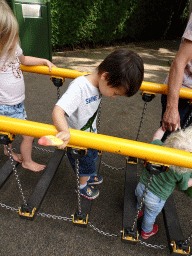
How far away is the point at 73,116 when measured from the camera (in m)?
1.31

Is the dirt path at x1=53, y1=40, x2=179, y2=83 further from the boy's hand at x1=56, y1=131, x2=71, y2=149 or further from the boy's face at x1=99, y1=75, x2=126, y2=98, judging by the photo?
the boy's hand at x1=56, y1=131, x2=71, y2=149

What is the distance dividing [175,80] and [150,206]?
93 centimetres

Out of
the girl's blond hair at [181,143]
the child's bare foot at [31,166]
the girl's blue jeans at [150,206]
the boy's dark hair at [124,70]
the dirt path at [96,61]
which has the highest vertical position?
the boy's dark hair at [124,70]

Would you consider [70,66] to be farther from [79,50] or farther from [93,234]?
[93,234]

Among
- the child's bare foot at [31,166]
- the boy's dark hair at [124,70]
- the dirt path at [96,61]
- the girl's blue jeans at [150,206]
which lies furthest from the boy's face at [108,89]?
the dirt path at [96,61]

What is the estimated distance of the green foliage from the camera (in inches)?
253

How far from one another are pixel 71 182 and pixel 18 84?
1119mm

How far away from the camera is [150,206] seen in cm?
147

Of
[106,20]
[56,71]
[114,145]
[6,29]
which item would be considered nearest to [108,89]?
[114,145]

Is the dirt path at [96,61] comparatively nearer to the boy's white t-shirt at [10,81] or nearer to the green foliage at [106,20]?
the green foliage at [106,20]

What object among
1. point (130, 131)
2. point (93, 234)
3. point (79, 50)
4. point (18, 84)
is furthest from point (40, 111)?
point (79, 50)

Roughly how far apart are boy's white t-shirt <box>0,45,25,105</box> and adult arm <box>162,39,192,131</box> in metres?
1.18

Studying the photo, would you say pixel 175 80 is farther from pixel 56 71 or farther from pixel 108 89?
pixel 56 71

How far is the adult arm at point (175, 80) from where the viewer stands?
1292 mm
